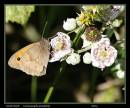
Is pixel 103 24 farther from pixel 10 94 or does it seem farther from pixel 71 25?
pixel 10 94

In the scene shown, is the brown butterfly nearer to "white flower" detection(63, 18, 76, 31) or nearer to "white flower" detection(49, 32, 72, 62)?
"white flower" detection(49, 32, 72, 62)

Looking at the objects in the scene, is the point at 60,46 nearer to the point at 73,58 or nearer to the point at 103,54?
the point at 73,58

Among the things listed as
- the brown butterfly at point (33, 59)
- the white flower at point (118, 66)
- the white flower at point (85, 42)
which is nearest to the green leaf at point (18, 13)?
the brown butterfly at point (33, 59)

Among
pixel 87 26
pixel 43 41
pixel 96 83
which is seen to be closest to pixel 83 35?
pixel 87 26

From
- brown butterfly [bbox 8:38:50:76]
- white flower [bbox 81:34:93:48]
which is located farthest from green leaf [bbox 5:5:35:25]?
white flower [bbox 81:34:93:48]

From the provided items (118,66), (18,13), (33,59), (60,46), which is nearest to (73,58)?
(60,46)

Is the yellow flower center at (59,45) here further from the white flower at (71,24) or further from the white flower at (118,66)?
the white flower at (118,66)
